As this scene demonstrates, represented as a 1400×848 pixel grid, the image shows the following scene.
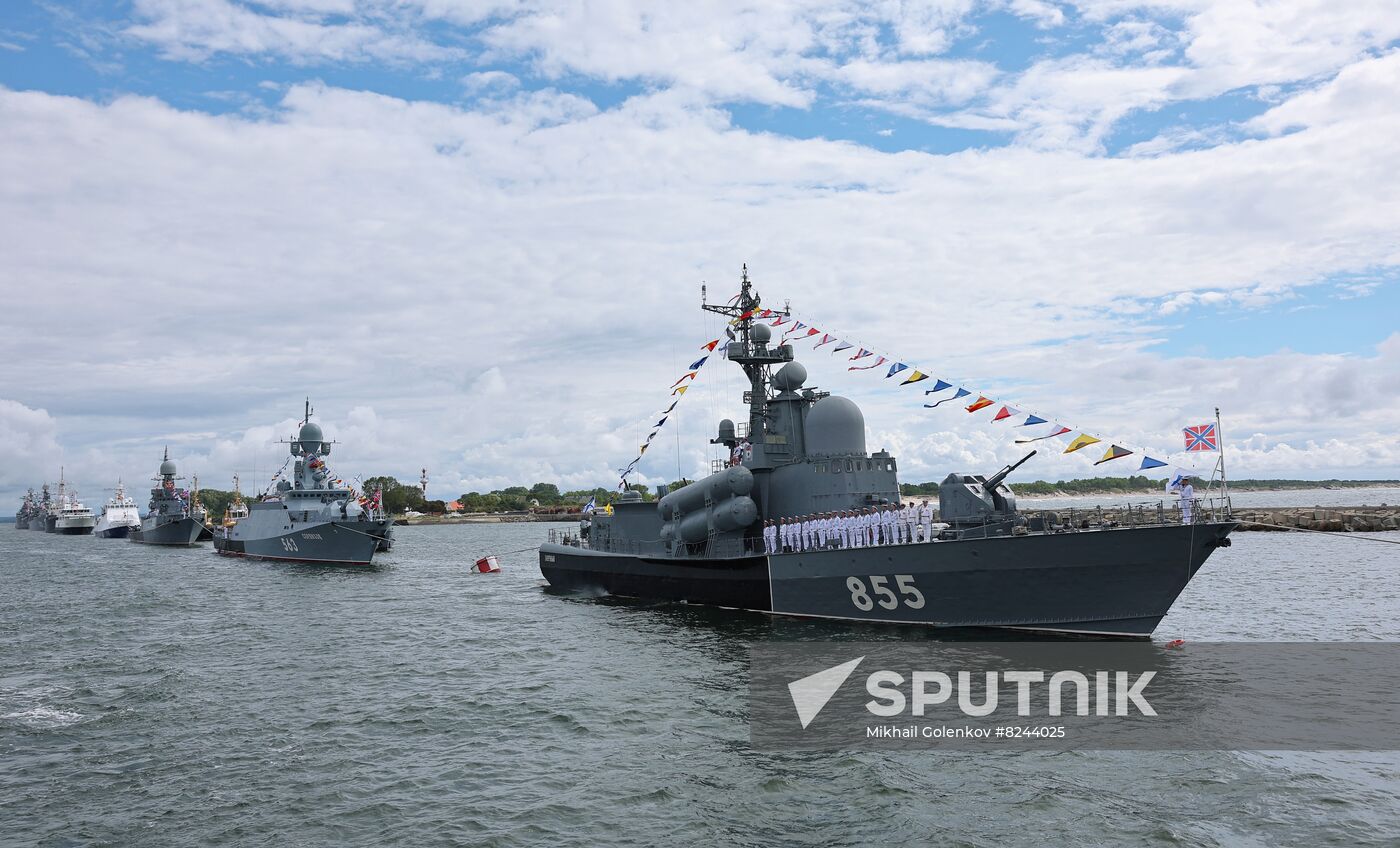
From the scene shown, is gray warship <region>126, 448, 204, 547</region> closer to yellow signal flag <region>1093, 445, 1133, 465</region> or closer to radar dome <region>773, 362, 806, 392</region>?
radar dome <region>773, 362, 806, 392</region>

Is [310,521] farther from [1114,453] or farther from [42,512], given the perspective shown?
[42,512]

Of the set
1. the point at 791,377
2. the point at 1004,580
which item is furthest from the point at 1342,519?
the point at 1004,580

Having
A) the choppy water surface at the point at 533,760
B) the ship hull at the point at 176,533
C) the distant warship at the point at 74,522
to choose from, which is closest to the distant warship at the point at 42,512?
the distant warship at the point at 74,522

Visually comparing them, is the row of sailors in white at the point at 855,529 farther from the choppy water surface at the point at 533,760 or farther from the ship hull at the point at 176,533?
the ship hull at the point at 176,533

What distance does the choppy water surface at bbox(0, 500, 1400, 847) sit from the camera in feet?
34.9

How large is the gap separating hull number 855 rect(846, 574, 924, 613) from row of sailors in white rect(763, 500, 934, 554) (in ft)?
3.53

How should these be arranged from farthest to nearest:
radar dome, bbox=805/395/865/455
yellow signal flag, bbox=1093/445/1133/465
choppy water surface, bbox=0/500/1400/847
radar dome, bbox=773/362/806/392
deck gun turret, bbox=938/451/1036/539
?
radar dome, bbox=773/362/806/392
radar dome, bbox=805/395/865/455
deck gun turret, bbox=938/451/1036/539
yellow signal flag, bbox=1093/445/1133/465
choppy water surface, bbox=0/500/1400/847

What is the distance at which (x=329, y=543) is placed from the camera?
54.2 meters

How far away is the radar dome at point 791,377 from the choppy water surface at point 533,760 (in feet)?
29.7

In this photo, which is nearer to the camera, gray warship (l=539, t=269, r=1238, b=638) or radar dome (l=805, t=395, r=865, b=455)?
gray warship (l=539, t=269, r=1238, b=638)

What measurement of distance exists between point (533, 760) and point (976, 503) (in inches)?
590

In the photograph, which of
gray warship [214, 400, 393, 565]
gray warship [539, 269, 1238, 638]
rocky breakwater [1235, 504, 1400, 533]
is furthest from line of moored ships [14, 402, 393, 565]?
rocky breakwater [1235, 504, 1400, 533]

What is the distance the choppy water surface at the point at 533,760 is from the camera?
10633 mm

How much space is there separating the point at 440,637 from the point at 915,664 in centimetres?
1536
